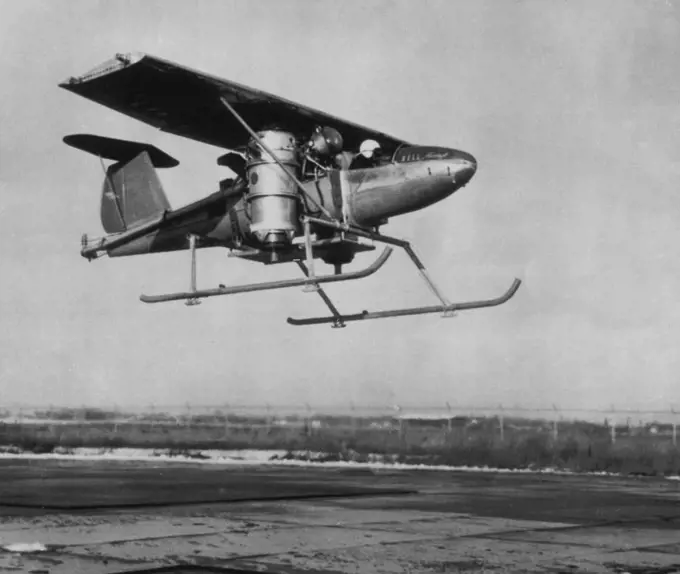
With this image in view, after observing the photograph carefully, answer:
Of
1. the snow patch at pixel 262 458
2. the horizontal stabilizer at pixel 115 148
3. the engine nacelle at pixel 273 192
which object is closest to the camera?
the engine nacelle at pixel 273 192

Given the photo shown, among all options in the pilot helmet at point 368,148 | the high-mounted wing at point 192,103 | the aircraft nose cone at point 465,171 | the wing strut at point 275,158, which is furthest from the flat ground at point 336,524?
the high-mounted wing at point 192,103

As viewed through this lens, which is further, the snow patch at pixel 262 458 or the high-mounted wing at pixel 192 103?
Answer: the snow patch at pixel 262 458

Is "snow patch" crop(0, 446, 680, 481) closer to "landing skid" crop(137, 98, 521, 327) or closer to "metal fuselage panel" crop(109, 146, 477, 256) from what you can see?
"landing skid" crop(137, 98, 521, 327)

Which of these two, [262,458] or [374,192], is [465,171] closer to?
[374,192]

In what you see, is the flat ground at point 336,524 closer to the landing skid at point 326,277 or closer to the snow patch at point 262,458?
the landing skid at point 326,277

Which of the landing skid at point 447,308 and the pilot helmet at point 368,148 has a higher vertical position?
the pilot helmet at point 368,148

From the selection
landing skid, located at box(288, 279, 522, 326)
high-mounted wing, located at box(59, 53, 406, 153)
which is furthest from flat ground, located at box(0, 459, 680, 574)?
high-mounted wing, located at box(59, 53, 406, 153)
